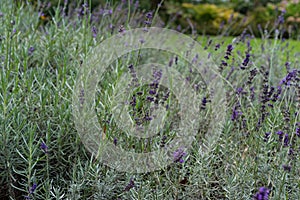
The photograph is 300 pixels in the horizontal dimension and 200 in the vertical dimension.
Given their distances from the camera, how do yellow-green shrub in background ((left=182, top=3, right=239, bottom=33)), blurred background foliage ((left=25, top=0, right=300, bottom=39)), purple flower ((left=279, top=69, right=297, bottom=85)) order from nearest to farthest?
purple flower ((left=279, top=69, right=297, bottom=85))
blurred background foliage ((left=25, top=0, right=300, bottom=39))
yellow-green shrub in background ((left=182, top=3, right=239, bottom=33))

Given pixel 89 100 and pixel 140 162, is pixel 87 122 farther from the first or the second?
pixel 140 162

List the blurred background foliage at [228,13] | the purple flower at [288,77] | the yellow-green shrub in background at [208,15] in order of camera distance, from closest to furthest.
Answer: the purple flower at [288,77] → the blurred background foliage at [228,13] → the yellow-green shrub in background at [208,15]

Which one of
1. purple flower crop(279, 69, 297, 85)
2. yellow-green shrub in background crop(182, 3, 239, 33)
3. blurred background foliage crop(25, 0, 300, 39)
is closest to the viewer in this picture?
purple flower crop(279, 69, 297, 85)

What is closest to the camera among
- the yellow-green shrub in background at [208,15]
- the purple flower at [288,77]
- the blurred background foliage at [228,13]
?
the purple flower at [288,77]

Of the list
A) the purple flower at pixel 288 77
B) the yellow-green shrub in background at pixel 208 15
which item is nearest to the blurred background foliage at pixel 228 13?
the yellow-green shrub in background at pixel 208 15

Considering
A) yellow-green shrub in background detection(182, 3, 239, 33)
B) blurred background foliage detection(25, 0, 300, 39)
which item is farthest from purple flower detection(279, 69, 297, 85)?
yellow-green shrub in background detection(182, 3, 239, 33)

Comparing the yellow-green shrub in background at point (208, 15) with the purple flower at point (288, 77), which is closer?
the purple flower at point (288, 77)

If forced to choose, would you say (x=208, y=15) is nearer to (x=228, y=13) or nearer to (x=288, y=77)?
(x=228, y=13)

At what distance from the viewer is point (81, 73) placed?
218 centimetres

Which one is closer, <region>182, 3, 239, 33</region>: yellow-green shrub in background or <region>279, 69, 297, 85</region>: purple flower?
<region>279, 69, 297, 85</region>: purple flower

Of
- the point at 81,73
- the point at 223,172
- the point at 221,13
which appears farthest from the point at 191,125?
the point at 221,13

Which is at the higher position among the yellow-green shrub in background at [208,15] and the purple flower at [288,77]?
the purple flower at [288,77]

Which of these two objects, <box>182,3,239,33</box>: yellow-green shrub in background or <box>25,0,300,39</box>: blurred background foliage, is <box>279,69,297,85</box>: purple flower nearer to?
<box>25,0,300,39</box>: blurred background foliage

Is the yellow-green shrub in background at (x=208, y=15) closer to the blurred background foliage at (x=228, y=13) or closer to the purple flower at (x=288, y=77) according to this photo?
the blurred background foliage at (x=228, y=13)
